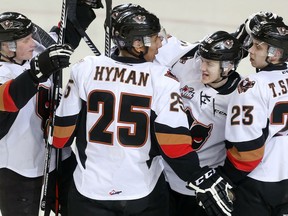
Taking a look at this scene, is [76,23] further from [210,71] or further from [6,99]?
[210,71]

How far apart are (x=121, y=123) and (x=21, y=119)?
56cm

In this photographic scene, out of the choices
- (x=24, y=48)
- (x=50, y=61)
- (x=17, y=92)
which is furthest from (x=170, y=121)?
(x=24, y=48)

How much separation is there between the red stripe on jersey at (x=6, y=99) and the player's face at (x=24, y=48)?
0.20 m

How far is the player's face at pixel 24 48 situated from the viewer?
2.48 meters

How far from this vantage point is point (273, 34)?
2.24 m

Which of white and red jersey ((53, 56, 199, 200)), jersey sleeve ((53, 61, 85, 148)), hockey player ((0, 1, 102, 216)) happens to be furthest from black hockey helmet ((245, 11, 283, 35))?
hockey player ((0, 1, 102, 216))

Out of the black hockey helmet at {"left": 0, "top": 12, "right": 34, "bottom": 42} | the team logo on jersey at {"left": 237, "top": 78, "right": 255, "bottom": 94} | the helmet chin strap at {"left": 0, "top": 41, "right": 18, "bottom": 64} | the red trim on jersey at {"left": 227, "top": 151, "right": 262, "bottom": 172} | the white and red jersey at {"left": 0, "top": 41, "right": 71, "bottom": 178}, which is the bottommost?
the white and red jersey at {"left": 0, "top": 41, "right": 71, "bottom": 178}

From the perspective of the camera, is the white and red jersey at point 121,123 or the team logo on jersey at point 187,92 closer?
the white and red jersey at point 121,123

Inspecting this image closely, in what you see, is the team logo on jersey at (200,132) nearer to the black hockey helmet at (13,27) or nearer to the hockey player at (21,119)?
the hockey player at (21,119)

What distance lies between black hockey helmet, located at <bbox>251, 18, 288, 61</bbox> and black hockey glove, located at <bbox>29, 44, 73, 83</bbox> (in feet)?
2.50

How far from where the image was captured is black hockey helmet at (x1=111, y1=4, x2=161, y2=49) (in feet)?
7.18

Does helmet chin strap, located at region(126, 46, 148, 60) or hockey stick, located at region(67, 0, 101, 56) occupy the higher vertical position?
helmet chin strap, located at region(126, 46, 148, 60)

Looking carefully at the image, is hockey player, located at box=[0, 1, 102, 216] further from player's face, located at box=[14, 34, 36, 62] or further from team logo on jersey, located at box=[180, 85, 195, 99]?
team logo on jersey, located at box=[180, 85, 195, 99]

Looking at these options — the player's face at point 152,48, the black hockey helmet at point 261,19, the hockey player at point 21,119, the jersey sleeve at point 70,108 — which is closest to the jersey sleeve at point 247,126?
the black hockey helmet at point 261,19
